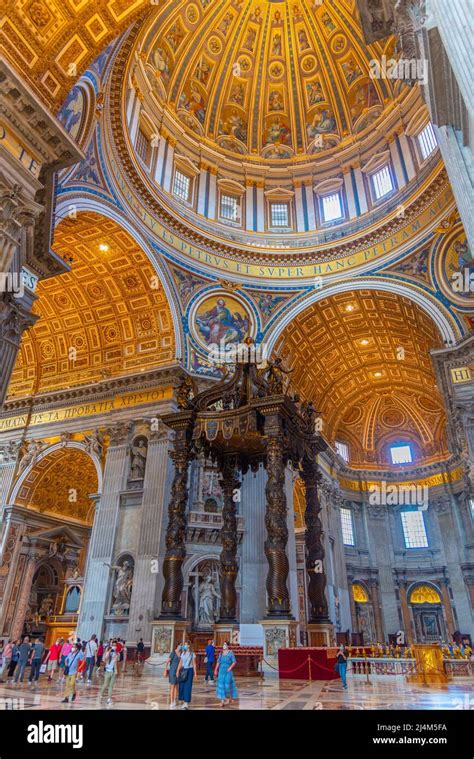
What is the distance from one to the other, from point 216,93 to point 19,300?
1893cm

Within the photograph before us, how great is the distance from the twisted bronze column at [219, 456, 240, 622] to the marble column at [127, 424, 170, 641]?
307cm

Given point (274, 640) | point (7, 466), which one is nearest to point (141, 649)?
point (274, 640)

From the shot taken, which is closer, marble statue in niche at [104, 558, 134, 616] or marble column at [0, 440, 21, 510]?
marble statue in niche at [104, 558, 134, 616]

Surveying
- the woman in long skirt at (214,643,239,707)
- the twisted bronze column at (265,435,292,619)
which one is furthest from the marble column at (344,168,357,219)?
the woman in long skirt at (214,643,239,707)

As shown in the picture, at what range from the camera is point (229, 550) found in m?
12.9

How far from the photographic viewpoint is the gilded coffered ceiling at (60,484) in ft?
64.0

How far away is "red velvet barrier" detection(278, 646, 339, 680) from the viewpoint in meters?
9.73

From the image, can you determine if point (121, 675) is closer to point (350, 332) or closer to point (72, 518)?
point (72, 518)

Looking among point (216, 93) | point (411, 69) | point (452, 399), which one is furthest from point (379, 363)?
point (411, 69)

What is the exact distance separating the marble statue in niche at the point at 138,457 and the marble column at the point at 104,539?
0.72ft

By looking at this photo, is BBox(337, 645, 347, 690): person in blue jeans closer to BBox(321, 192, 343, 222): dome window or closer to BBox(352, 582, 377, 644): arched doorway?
BBox(352, 582, 377, 644): arched doorway

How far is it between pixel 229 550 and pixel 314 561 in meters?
2.25

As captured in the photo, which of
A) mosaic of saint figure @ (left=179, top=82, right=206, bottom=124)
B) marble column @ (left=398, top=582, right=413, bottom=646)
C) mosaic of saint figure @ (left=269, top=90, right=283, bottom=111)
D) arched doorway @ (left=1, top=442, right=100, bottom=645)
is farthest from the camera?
marble column @ (left=398, top=582, right=413, bottom=646)

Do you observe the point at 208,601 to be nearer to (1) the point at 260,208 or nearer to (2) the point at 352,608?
(2) the point at 352,608
